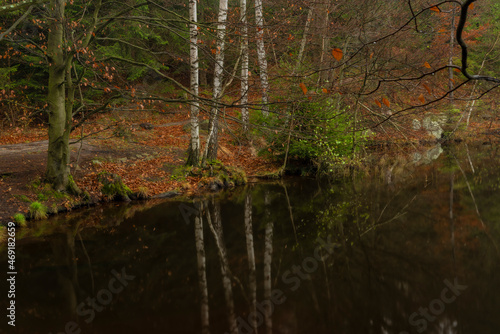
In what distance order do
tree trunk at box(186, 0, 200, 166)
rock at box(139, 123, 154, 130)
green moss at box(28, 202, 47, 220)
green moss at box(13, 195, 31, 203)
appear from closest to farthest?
green moss at box(28, 202, 47, 220), green moss at box(13, 195, 31, 203), tree trunk at box(186, 0, 200, 166), rock at box(139, 123, 154, 130)

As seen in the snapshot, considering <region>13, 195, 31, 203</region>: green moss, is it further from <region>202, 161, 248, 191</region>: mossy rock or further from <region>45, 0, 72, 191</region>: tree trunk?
<region>202, 161, 248, 191</region>: mossy rock

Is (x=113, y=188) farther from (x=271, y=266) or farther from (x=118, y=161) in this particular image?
(x=271, y=266)

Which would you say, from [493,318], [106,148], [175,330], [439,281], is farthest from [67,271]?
[106,148]

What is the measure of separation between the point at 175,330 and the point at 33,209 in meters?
5.80

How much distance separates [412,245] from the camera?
256 inches

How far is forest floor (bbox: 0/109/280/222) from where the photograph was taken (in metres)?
9.09

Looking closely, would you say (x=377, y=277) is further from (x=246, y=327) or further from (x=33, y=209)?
(x=33, y=209)

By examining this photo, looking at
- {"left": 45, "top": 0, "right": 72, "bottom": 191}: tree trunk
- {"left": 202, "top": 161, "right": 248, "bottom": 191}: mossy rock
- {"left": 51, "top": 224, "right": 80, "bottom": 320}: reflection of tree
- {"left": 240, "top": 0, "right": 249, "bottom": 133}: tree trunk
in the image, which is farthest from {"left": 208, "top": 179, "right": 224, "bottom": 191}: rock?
{"left": 51, "top": 224, "right": 80, "bottom": 320}: reflection of tree

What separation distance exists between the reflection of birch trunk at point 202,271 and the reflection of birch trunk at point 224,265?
24 centimetres

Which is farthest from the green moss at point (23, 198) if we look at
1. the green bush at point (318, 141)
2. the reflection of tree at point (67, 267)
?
the green bush at point (318, 141)

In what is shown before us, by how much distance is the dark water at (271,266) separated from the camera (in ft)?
A: 14.6

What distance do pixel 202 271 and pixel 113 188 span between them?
5.27 metres

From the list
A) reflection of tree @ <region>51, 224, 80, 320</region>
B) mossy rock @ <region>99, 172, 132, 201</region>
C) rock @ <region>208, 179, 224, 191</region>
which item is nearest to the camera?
reflection of tree @ <region>51, 224, 80, 320</region>

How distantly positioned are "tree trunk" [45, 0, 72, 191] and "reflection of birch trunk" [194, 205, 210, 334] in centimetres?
359
